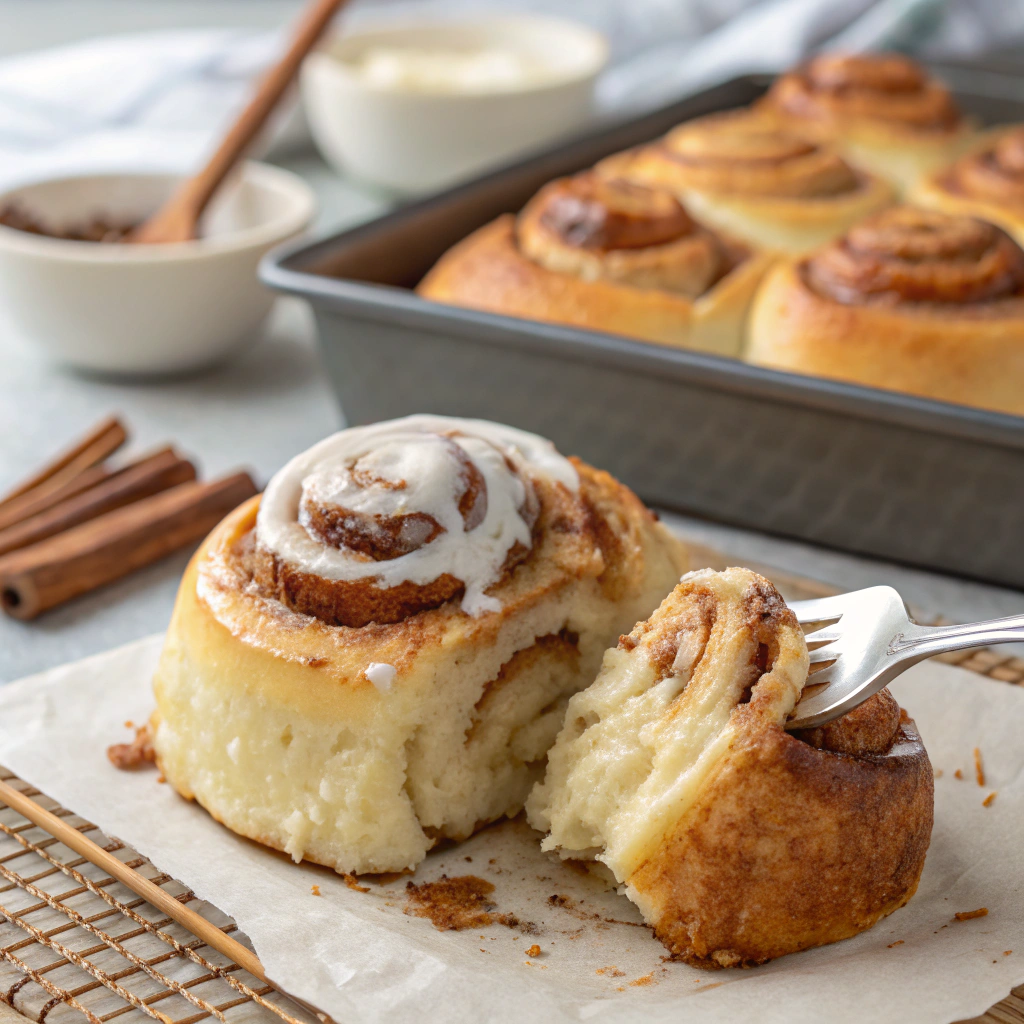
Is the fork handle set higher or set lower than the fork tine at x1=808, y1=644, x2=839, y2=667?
higher

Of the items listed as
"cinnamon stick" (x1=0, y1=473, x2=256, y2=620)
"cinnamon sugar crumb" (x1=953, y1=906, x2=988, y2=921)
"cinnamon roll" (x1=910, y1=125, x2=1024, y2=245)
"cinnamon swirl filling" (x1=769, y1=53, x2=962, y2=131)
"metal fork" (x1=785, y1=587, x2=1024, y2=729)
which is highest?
"metal fork" (x1=785, y1=587, x2=1024, y2=729)

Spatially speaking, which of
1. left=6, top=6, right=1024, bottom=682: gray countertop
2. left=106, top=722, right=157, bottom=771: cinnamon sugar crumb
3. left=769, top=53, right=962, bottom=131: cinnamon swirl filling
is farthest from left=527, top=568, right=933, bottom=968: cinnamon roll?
left=769, top=53, right=962, bottom=131: cinnamon swirl filling

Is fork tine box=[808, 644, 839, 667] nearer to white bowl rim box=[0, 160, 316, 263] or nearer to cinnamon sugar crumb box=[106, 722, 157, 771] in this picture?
cinnamon sugar crumb box=[106, 722, 157, 771]

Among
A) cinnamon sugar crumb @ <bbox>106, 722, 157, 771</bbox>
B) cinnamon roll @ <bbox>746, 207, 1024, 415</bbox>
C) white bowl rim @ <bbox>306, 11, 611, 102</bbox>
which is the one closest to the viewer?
cinnamon sugar crumb @ <bbox>106, 722, 157, 771</bbox>

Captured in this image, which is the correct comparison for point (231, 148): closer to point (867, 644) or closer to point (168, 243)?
point (168, 243)

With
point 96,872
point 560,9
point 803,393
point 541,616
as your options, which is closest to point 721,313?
point 803,393

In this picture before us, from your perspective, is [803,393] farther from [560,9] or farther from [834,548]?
[560,9]
